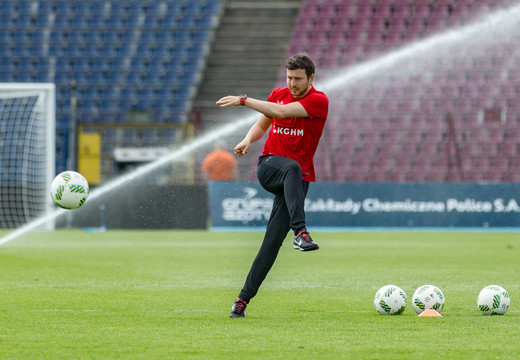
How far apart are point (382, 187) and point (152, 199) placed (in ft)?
48.2

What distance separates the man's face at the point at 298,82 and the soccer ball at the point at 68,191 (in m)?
2.78

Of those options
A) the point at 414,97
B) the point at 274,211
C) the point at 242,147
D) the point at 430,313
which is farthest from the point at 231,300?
the point at 414,97

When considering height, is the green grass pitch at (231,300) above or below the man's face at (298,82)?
below

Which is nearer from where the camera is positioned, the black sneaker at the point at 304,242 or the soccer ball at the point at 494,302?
the black sneaker at the point at 304,242

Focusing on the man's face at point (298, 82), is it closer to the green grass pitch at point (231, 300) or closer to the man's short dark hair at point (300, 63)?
the man's short dark hair at point (300, 63)

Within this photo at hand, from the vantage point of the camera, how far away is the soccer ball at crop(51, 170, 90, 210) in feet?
29.0

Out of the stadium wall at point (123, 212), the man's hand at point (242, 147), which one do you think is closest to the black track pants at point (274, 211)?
the man's hand at point (242, 147)

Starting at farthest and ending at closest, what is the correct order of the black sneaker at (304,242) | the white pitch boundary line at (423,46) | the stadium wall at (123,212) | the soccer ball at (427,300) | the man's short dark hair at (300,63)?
the white pitch boundary line at (423,46) < the stadium wall at (123,212) < the soccer ball at (427,300) < the man's short dark hair at (300,63) < the black sneaker at (304,242)

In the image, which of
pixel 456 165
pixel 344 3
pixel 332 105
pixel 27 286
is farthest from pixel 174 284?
pixel 344 3

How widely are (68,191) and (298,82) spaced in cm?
292

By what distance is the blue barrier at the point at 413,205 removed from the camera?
74.1 ft

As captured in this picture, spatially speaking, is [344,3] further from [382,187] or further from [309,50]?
[382,187]

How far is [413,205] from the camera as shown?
22688mm

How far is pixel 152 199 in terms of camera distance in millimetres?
8453
